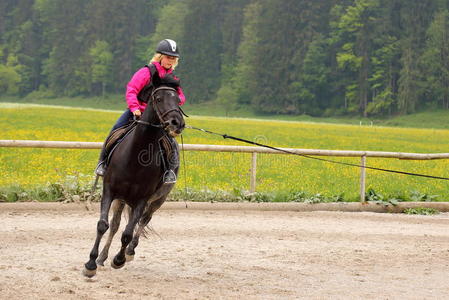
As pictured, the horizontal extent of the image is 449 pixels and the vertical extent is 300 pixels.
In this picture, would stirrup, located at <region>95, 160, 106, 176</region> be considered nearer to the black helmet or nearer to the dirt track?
the dirt track

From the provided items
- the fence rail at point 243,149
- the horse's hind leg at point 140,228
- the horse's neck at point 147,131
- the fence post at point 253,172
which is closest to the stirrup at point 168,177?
the horse's neck at point 147,131

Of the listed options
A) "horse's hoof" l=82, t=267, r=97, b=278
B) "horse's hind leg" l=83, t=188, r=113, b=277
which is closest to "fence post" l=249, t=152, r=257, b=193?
"horse's hind leg" l=83, t=188, r=113, b=277

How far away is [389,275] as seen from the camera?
8508 millimetres

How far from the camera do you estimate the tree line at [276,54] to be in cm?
8388

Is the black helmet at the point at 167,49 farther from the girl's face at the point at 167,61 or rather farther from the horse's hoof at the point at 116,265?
the horse's hoof at the point at 116,265

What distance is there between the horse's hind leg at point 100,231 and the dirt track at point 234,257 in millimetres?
126

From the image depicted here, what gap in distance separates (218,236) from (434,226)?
4.38m

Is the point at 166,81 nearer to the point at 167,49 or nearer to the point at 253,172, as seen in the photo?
the point at 167,49

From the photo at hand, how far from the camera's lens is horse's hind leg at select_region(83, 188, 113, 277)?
7590 millimetres

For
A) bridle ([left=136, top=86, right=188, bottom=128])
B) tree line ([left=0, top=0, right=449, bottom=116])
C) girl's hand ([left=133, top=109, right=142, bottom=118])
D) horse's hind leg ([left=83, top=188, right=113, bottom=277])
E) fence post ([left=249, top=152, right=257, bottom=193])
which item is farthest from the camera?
tree line ([left=0, top=0, right=449, bottom=116])

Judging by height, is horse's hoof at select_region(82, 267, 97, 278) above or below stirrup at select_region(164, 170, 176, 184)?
below

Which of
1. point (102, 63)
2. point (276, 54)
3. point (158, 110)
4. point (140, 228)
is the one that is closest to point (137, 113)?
point (158, 110)

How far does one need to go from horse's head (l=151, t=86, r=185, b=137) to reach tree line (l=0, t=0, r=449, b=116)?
245 feet

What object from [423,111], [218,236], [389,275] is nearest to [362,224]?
[218,236]
